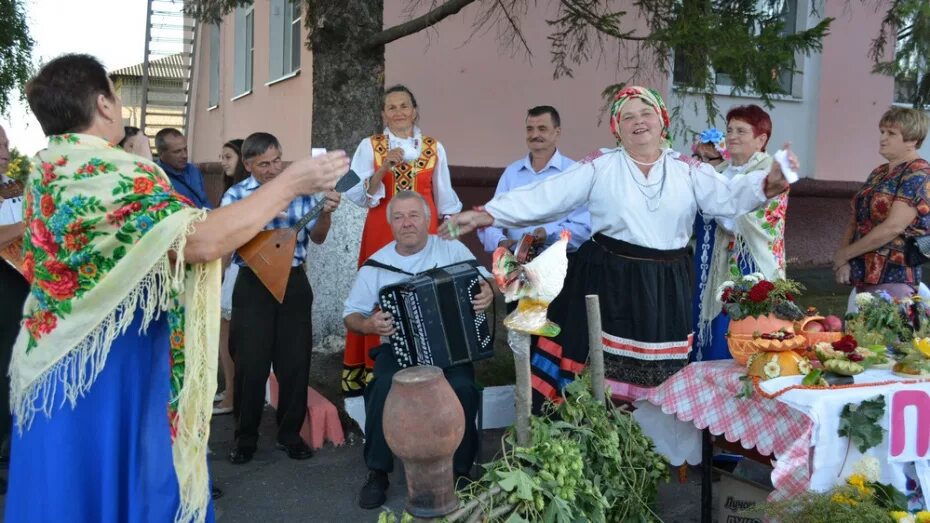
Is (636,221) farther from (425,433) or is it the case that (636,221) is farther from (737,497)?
(425,433)

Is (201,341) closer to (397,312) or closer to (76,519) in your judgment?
(76,519)

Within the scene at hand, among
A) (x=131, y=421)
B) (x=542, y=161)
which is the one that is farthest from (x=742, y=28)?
(x=131, y=421)

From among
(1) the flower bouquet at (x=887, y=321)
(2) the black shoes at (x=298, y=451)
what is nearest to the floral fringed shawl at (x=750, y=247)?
A: (1) the flower bouquet at (x=887, y=321)

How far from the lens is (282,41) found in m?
11.9

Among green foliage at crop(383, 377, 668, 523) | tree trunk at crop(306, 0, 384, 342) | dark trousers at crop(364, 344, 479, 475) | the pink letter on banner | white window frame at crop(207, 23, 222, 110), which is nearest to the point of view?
green foliage at crop(383, 377, 668, 523)

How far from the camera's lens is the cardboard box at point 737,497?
10.7 feet

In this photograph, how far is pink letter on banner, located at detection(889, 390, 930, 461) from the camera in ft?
9.25

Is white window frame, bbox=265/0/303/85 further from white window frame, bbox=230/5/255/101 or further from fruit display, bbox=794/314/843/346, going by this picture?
fruit display, bbox=794/314/843/346

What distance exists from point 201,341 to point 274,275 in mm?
1695

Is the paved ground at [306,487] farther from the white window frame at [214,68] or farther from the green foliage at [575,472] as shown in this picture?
the white window frame at [214,68]

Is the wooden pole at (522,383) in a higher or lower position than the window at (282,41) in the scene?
lower

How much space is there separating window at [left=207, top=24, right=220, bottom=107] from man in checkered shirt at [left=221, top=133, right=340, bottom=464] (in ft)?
38.8

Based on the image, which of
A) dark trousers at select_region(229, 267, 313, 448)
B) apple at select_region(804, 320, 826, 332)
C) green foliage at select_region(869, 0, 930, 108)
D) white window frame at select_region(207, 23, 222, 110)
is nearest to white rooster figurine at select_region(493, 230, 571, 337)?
apple at select_region(804, 320, 826, 332)

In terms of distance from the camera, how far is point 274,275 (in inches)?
165
